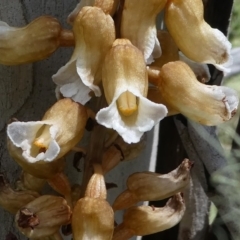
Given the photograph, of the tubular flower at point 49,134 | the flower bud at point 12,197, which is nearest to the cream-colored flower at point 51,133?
the tubular flower at point 49,134

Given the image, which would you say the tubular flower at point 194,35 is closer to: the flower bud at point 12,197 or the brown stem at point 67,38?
the brown stem at point 67,38

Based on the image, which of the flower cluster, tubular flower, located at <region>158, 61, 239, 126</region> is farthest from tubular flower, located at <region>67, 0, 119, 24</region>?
tubular flower, located at <region>158, 61, 239, 126</region>

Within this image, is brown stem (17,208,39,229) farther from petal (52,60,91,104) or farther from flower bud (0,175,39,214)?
petal (52,60,91,104)

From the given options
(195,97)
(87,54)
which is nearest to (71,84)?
(87,54)

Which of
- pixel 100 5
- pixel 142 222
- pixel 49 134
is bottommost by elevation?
pixel 142 222

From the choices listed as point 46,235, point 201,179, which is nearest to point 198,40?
point 46,235

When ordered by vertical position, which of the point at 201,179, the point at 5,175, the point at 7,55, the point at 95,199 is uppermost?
the point at 7,55

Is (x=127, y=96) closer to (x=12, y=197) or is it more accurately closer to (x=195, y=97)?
(x=195, y=97)

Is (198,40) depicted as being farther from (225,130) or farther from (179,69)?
(225,130)
